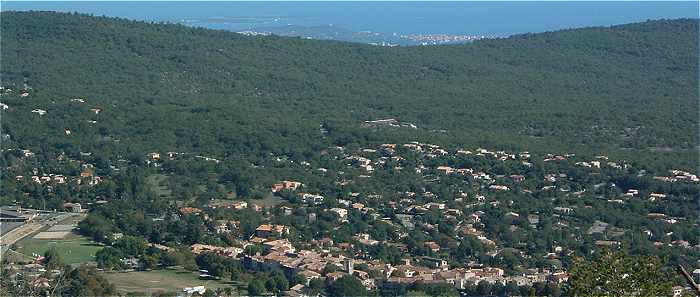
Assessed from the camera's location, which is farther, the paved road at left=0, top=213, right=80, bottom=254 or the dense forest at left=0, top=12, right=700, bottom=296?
the dense forest at left=0, top=12, right=700, bottom=296

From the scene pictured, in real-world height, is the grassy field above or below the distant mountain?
below

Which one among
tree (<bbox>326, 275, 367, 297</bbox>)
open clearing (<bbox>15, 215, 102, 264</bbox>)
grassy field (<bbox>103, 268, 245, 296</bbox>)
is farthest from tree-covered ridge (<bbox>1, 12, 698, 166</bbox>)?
tree (<bbox>326, 275, 367, 297</bbox>)

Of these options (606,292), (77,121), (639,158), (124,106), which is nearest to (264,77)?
(124,106)

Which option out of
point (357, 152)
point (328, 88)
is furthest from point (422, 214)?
point (328, 88)

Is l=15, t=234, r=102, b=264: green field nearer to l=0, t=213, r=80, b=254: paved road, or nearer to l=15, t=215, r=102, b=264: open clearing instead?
l=15, t=215, r=102, b=264: open clearing

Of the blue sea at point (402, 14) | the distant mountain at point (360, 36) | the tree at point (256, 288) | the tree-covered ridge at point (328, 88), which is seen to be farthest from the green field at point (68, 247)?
the blue sea at point (402, 14)

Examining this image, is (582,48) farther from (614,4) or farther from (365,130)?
(614,4)

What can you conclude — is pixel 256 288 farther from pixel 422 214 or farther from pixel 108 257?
pixel 422 214
